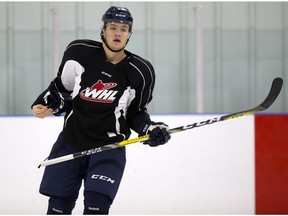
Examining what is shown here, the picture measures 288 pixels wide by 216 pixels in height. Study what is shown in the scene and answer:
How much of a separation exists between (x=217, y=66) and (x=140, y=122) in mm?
2745

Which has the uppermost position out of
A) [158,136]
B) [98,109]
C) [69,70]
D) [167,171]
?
[69,70]

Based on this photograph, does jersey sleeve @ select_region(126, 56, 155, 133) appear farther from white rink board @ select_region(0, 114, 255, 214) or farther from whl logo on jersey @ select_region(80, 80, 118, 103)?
white rink board @ select_region(0, 114, 255, 214)

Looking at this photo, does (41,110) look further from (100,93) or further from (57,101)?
(100,93)

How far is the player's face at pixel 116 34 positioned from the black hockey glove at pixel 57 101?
0.30 meters

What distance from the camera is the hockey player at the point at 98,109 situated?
2570 millimetres

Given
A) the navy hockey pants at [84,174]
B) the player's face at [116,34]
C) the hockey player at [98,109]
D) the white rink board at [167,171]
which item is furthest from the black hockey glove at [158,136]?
the white rink board at [167,171]

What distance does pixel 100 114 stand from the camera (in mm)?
2584

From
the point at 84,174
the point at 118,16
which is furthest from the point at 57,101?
the point at 118,16

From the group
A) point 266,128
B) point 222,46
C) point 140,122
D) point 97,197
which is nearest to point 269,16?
point 222,46

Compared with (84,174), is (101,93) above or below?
above

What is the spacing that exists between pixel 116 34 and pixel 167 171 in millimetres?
1788

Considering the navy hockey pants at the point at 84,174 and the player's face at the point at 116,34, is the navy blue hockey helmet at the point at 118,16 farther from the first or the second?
the navy hockey pants at the point at 84,174

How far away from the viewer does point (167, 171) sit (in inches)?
166

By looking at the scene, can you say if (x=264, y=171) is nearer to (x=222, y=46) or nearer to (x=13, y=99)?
(x=222, y=46)
